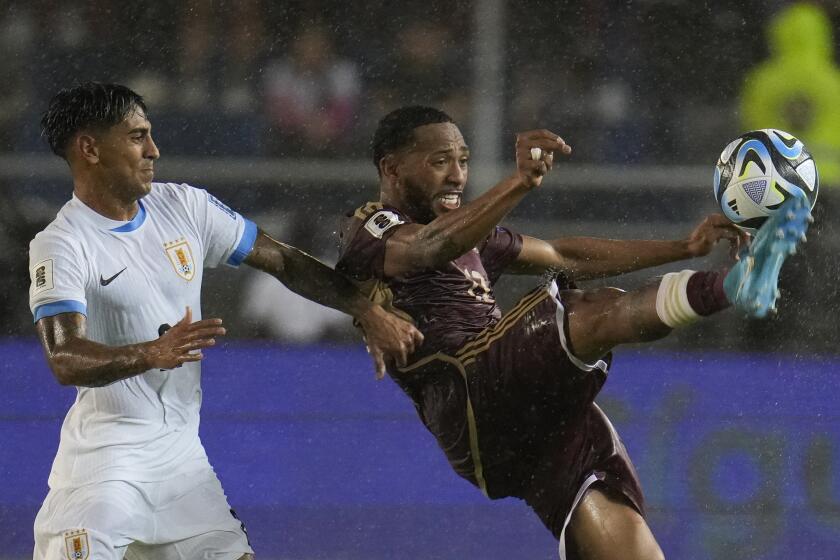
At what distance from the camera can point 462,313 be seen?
418 cm

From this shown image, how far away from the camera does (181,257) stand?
3.84 m

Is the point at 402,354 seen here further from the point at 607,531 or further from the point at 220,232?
the point at 607,531

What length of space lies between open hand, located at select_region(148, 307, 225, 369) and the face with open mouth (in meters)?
1.14

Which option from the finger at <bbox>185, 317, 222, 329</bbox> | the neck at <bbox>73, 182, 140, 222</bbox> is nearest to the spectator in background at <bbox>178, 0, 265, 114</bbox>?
the neck at <bbox>73, 182, 140, 222</bbox>

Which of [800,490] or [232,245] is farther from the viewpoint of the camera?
[800,490]

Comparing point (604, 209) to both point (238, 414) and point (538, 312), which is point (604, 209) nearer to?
point (238, 414)

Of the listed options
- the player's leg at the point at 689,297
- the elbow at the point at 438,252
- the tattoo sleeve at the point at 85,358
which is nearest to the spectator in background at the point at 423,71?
the elbow at the point at 438,252

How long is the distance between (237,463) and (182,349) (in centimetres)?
324

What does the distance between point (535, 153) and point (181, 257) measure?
1018 mm

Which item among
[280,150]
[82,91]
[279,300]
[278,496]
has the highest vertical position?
[82,91]

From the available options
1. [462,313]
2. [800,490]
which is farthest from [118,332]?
[800,490]

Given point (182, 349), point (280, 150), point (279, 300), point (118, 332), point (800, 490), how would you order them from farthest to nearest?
point (280, 150) < point (279, 300) < point (800, 490) < point (118, 332) < point (182, 349)

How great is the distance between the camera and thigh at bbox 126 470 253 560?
12.0 feet

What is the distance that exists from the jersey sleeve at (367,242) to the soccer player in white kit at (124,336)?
0.15 meters
